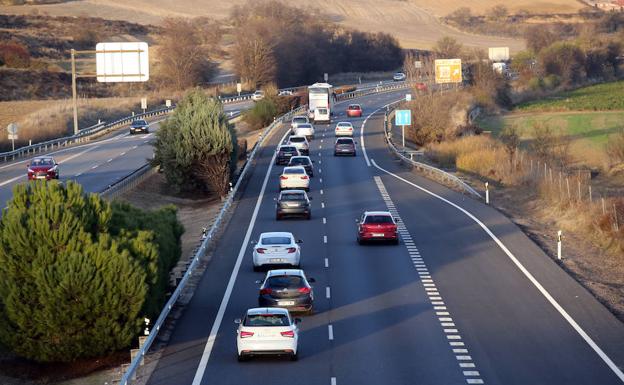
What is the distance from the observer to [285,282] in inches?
1048

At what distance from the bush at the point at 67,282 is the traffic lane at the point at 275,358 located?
2512 millimetres


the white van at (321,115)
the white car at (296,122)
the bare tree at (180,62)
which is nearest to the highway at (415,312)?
the white car at (296,122)

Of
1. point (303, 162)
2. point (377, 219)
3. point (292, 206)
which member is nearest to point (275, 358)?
point (377, 219)

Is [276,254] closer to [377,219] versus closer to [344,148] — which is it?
[377,219]

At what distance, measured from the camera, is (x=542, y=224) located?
42.2m

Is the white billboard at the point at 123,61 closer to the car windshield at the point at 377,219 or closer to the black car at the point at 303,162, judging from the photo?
Answer: the black car at the point at 303,162

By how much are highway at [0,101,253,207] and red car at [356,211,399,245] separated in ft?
61.3

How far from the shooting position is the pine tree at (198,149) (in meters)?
53.0

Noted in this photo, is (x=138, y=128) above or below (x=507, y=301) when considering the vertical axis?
above

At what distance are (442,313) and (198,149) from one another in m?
29.2

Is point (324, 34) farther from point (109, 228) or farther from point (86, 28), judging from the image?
point (109, 228)

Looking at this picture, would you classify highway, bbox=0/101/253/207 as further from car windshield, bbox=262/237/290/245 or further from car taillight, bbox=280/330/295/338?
car taillight, bbox=280/330/295/338

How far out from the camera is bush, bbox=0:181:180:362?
24.3 m

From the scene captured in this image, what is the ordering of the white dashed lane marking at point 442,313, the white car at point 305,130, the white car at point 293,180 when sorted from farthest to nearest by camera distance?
1. the white car at point 305,130
2. the white car at point 293,180
3. the white dashed lane marking at point 442,313
